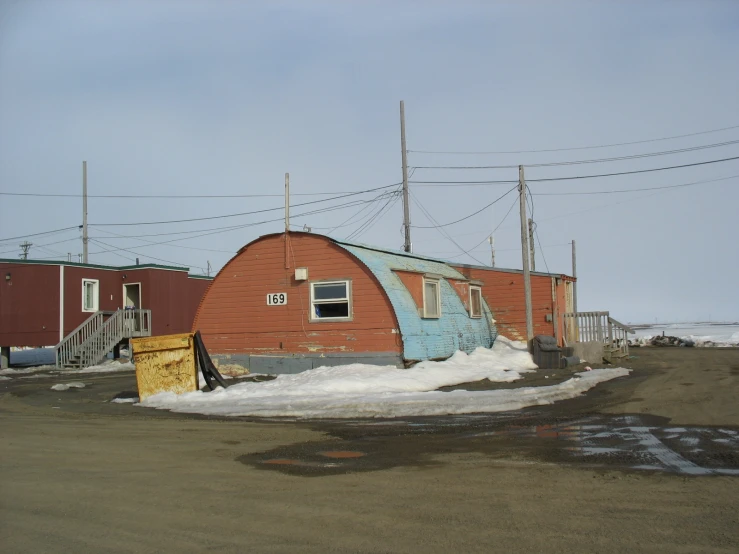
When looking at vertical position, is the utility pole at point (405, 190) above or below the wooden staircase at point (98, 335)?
above

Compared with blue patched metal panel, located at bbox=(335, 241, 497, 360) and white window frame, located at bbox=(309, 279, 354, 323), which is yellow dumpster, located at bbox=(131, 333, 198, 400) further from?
blue patched metal panel, located at bbox=(335, 241, 497, 360)

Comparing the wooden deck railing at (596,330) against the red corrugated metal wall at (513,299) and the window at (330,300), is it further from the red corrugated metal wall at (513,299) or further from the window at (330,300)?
the window at (330,300)

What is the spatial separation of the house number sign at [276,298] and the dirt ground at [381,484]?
9267mm

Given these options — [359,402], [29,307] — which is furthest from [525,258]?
[29,307]

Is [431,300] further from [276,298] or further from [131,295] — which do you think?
[131,295]

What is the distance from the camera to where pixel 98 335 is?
30.7m

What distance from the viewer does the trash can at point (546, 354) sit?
21.8 m

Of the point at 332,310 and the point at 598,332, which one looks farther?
the point at 598,332

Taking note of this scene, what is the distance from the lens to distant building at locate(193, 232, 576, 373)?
754 inches

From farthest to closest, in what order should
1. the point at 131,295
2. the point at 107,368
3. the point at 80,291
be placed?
1. the point at 131,295
2. the point at 80,291
3. the point at 107,368

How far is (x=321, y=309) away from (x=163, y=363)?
6.17m

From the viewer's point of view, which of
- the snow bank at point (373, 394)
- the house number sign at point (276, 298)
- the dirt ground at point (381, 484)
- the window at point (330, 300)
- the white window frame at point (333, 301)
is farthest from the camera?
the house number sign at point (276, 298)

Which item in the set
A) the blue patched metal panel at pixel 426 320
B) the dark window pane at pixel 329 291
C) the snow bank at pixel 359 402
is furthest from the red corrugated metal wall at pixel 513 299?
the snow bank at pixel 359 402

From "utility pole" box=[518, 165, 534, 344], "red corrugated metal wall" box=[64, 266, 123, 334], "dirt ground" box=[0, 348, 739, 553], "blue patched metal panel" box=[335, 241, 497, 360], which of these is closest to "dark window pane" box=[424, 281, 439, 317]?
"blue patched metal panel" box=[335, 241, 497, 360]
